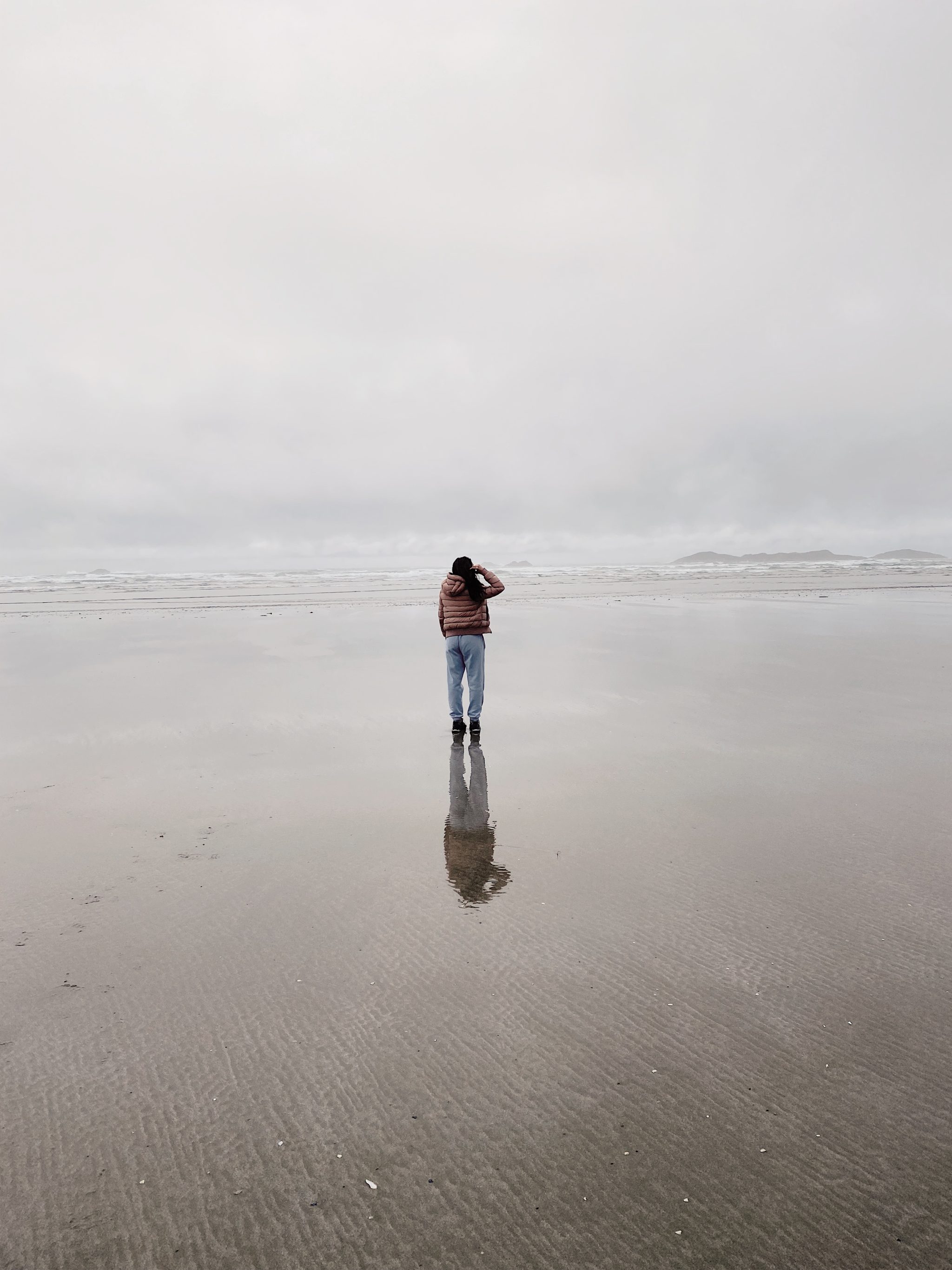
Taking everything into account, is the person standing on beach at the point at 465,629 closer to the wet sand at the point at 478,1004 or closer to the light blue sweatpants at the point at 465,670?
the light blue sweatpants at the point at 465,670

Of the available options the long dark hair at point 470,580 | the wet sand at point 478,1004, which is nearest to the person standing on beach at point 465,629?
the long dark hair at point 470,580

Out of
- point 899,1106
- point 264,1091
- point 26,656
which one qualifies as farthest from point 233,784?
point 26,656

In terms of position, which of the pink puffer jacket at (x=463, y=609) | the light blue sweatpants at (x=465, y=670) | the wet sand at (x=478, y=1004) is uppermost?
the pink puffer jacket at (x=463, y=609)

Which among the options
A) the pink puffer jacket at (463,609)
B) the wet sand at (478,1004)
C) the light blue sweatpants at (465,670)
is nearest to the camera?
the wet sand at (478,1004)

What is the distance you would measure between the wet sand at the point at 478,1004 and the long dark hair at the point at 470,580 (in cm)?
190

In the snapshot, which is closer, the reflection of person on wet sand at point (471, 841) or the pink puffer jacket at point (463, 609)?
the reflection of person on wet sand at point (471, 841)

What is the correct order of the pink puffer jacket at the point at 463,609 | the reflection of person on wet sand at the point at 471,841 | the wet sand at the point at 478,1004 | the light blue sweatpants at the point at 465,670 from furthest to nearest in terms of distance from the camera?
the pink puffer jacket at the point at 463,609 → the light blue sweatpants at the point at 465,670 → the reflection of person on wet sand at the point at 471,841 → the wet sand at the point at 478,1004

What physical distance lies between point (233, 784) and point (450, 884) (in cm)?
311

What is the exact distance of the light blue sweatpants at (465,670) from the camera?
8852mm

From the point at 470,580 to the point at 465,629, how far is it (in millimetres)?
617

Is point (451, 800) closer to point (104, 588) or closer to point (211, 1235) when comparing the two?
point (211, 1235)

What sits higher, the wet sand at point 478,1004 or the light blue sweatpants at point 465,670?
the light blue sweatpants at point 465,670

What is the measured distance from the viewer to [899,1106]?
8.90ft

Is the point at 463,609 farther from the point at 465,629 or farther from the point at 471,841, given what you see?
the point at 471,841
